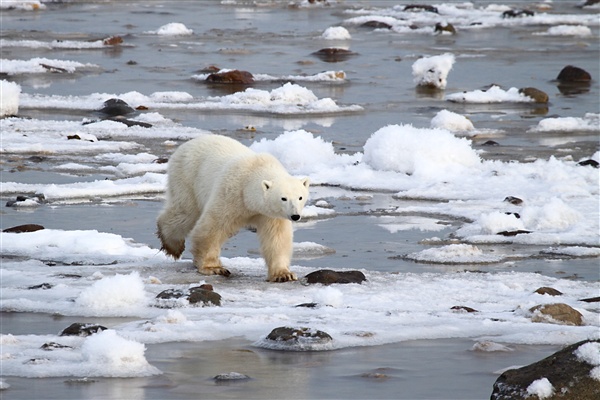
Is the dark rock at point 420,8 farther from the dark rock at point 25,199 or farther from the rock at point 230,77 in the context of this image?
the dark rock at point 25,199

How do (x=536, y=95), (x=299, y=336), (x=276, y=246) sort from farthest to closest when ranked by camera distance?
(x=536, y=95) → (x=276, y=246) → (x=299, y=336)

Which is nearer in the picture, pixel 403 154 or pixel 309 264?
pixel 309 264

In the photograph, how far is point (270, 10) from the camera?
39.5m

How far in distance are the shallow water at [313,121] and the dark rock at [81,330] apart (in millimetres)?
234

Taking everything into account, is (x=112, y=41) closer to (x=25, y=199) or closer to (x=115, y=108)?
(x=115, y=108)

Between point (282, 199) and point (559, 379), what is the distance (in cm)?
373

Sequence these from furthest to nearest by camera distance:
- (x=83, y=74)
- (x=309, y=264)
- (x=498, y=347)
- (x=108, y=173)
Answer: (x=83, y=74) → (x=108, y=173) → (x=309, y=264) → (x=498, y=347)

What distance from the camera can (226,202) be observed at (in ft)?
29.1

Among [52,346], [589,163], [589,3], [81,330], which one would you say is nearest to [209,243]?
[81,330]

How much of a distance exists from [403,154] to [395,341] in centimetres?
725

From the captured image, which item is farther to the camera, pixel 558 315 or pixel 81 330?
pixel 558 315

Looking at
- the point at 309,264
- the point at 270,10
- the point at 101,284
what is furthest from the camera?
the point at 270,10

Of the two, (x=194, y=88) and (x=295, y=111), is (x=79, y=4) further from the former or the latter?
(x=295, y=111)

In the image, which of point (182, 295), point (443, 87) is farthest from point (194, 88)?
point (182, 295)
